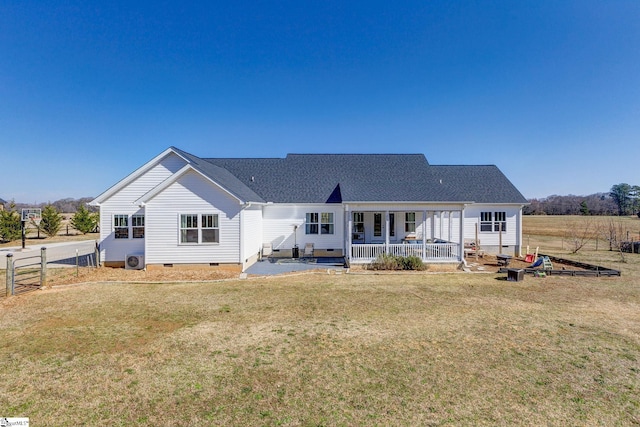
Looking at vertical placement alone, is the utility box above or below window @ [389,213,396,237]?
below

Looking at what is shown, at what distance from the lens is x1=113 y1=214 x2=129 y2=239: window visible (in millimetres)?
15516

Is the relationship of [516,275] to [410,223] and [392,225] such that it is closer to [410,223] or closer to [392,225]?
[410,223]

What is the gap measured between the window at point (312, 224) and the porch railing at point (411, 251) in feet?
12.4

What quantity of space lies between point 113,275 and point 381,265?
508 inches

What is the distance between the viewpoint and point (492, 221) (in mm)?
19875

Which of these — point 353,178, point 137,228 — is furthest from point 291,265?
point 137,228

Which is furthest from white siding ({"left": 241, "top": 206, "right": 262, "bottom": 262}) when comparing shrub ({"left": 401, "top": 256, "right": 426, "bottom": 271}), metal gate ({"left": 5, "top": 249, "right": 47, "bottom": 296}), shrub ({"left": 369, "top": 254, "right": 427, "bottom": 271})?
shrub ({"left": 401, "top": 256, "right": 426, "bottom": 271})

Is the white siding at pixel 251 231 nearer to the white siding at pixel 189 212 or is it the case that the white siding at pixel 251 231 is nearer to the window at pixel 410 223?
the white siding at pixel 189 212

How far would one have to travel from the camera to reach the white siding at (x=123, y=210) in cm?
1540

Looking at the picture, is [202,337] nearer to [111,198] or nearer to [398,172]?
[111,198]

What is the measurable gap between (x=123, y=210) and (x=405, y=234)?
16673mm

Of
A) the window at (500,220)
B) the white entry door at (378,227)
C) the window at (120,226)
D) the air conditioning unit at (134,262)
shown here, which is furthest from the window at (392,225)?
the window at (120,226)

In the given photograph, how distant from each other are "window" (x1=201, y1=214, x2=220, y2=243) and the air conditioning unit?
3.49 metres

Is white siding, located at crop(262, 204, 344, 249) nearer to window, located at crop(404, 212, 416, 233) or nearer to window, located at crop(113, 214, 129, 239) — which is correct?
window, located at crop(404, 212, 416, 233)
